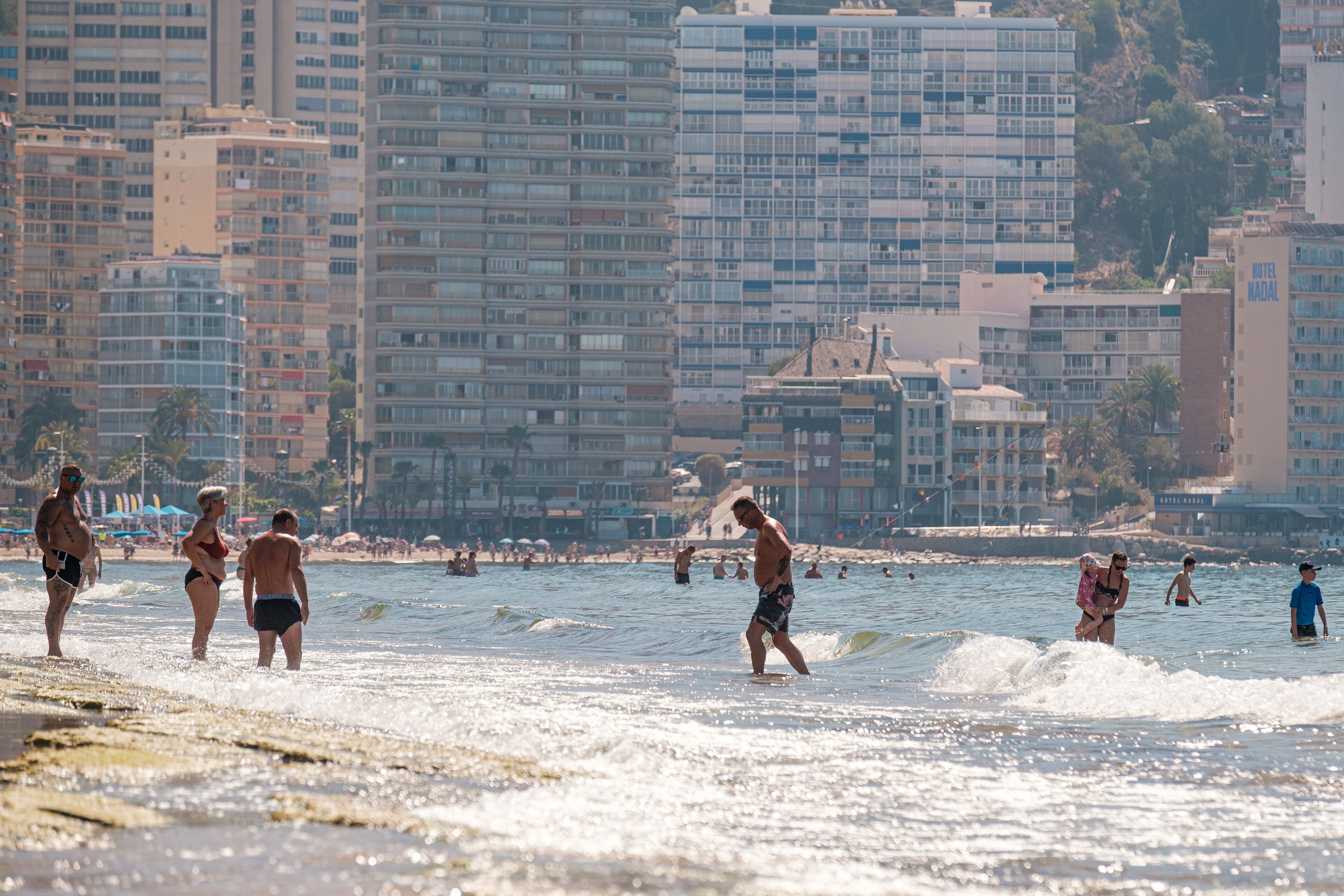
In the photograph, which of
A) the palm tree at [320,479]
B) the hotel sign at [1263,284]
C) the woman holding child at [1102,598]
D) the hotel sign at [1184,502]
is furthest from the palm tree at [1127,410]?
the woman holding child at [1102,598]

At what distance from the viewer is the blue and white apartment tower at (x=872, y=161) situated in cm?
18362

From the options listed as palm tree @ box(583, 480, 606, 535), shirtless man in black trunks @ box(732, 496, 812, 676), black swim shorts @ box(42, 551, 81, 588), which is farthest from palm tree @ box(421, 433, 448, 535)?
shirtless man in black trunks @ box(732, 496, 812, 676)

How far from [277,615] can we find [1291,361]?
448 ft

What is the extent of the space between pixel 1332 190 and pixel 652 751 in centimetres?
17130

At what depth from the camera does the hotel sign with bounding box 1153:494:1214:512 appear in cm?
14388

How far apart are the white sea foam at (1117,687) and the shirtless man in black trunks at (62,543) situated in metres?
8.35

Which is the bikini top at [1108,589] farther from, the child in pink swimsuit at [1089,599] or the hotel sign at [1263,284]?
the hotel sign at [1263,284]

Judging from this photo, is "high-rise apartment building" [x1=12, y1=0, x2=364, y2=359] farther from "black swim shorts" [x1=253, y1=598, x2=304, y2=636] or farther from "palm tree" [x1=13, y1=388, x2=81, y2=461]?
"black swim shorts" [x1=253, y1=598, x2=304, y2=636]

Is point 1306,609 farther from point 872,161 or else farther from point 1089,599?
point 872,161

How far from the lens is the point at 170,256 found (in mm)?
147250

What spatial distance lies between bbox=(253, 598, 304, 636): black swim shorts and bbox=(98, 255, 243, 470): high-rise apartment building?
127 m

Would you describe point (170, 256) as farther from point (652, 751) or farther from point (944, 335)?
point (652, 751)

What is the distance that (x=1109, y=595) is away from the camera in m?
24.8

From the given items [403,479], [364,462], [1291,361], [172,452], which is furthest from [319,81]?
[1291,361]
